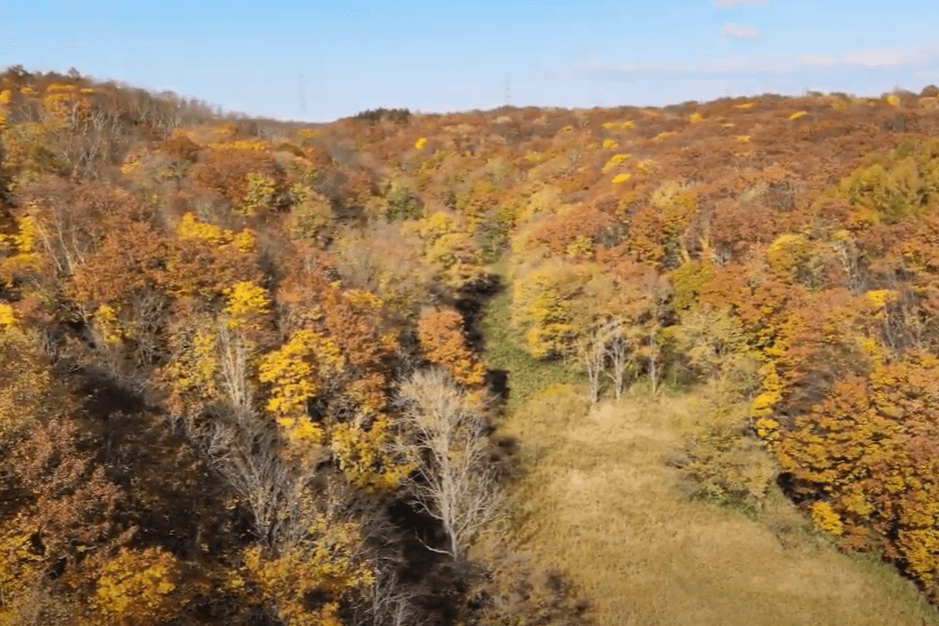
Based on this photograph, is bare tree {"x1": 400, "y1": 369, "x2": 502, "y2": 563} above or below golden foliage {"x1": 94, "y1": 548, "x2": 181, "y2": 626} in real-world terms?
below

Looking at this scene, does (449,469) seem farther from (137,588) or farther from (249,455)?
(137,588)

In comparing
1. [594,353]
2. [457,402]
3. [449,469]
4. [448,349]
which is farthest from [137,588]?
[594,353]

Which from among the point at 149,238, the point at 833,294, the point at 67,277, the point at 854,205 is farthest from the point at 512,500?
the point at 854,205

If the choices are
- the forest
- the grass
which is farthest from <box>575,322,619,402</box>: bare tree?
the grass

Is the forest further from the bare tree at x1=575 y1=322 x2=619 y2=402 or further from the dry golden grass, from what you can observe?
the bare tree at x1=575 y1=322 x2=619 y2=402

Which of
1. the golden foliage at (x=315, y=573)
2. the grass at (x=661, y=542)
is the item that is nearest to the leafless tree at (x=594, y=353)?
the grass at (x=661, y=542)

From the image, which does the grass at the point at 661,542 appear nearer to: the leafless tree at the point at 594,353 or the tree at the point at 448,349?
the leafless tree at the point at 594,353
